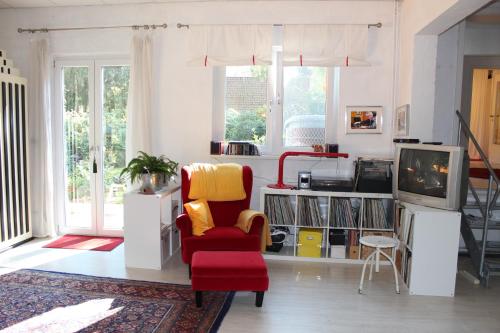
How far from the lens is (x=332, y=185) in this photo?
3754 millimetres

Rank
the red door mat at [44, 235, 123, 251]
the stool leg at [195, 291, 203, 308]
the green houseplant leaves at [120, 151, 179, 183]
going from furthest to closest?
the red door mat at [44, 235, 123, 251] < the green houseplant leaves at [120, 151, 179, 183] < the stool leg at [195, 291, 203, 308]

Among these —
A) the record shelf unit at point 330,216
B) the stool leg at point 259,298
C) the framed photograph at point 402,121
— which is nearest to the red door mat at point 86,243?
the record shelf unit at point 330,216

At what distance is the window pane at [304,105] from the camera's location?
13.6 ft

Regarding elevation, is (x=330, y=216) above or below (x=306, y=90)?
below

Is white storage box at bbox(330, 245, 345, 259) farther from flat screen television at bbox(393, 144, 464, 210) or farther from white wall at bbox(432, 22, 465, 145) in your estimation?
white wall at bbox(432, 22, 465, 145)

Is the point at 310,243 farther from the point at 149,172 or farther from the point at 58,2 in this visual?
the point at 58,2

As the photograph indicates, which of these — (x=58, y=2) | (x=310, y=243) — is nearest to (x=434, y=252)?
(x=310, y=243)

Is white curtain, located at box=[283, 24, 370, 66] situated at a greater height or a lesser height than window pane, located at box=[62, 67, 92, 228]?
greater

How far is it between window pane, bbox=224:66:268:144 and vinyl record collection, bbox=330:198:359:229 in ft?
3.64

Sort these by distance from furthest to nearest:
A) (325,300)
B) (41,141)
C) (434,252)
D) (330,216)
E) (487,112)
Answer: (487,112) → (41,141) → (330,216) → (434,252) → (325,300)

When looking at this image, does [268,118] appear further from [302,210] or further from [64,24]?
[64,24]

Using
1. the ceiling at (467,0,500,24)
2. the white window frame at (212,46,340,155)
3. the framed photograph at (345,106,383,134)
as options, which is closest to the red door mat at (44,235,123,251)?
the white window frame at (212,46,340,155)

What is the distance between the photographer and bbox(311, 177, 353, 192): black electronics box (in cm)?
373

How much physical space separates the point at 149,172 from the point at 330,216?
189 cm
